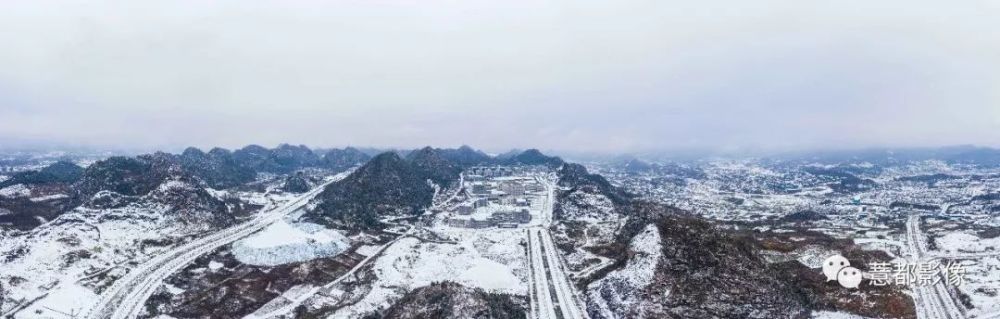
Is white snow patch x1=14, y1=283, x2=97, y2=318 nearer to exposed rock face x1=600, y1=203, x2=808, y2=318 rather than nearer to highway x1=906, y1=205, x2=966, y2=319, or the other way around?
exposed rock face x1=600, y1=203, x2=808, y2=318

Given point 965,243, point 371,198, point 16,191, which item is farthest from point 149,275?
point 965,243

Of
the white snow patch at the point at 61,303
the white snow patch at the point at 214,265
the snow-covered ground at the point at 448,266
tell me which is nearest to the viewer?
the white snow patch at the point at 61,303

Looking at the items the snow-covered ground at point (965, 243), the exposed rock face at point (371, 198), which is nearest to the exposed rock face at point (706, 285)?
the snow-covered ground at point (965, 243)

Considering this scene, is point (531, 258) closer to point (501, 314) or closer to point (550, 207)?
point (501, 314)

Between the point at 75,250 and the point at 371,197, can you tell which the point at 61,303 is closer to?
the point at 75,250

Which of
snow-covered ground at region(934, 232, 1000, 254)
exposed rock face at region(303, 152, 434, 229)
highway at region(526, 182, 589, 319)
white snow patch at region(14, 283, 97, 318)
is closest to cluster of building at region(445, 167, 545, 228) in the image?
highway at region(526, 182, 589, 319)

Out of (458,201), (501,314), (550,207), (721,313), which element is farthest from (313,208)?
(721,313)

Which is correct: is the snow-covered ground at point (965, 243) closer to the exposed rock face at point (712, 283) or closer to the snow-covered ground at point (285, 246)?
the exposed rock face at point (712, 283)
